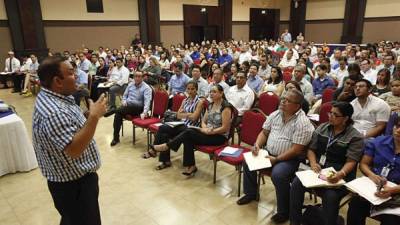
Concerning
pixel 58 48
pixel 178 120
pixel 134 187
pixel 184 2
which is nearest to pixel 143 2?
pixel 184 2

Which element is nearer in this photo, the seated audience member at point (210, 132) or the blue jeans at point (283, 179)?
the blue jeans at point (283, 179)

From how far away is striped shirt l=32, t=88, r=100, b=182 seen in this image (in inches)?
59.8

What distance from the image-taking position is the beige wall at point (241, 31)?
18.0 metres

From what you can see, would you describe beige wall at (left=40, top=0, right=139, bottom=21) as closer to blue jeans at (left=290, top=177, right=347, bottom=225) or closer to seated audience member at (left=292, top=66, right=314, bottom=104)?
seated audience member at (left=292, top=66, right=314, bottom=104)

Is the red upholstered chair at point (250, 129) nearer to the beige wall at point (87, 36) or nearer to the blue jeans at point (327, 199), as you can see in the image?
the blue jeans at point (327, 199)

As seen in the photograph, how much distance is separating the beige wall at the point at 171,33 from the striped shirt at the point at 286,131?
12.7 m

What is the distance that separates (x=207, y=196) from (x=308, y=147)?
1.22m

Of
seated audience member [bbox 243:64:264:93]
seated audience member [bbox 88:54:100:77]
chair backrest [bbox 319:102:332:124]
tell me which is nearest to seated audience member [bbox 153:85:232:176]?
chair backrest [bbox 319:102:332:124]

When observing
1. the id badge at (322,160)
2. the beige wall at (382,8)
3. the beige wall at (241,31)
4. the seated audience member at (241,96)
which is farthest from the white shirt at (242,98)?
the beige wall at (382,8)

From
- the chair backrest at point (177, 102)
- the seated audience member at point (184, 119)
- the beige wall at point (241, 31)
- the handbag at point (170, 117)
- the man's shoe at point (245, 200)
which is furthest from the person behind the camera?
the beige wall at point (241, 31)

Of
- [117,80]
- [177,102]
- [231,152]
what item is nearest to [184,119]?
A: [177,102]

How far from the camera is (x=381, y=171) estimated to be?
7.57 ft

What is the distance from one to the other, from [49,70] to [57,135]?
35cm

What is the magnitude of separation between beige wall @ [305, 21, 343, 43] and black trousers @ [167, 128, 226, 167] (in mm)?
16688
